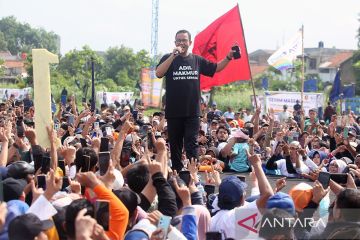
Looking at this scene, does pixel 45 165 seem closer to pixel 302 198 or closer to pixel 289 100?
pixel 302 198

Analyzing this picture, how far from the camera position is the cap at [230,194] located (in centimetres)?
507

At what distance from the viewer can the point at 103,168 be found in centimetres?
557

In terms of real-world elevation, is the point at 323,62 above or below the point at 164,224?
above

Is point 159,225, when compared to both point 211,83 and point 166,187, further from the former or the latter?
point 211,83

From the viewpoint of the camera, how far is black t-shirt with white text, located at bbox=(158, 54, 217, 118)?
7562mm

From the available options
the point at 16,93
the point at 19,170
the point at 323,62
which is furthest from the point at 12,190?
the point at 323,62

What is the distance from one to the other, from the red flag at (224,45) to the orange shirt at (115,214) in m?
5.46

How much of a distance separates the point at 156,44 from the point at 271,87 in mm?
18053

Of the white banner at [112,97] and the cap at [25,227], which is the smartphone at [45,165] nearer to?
the cap at [25,227]

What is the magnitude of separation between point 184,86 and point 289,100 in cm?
1577

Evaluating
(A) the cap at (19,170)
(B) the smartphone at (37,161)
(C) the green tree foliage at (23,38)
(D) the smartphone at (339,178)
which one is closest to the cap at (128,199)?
(A) the cap at (19,170)

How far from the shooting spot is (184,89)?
761 cm

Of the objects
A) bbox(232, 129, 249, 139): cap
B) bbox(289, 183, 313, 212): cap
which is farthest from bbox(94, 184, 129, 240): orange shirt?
bbox(232, 129, 249, 139): cap

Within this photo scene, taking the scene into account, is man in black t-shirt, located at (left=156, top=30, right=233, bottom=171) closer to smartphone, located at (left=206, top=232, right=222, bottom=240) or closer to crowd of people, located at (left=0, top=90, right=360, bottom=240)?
crowd of people, located at (left=0, top=90, right=360, bottom=240)
